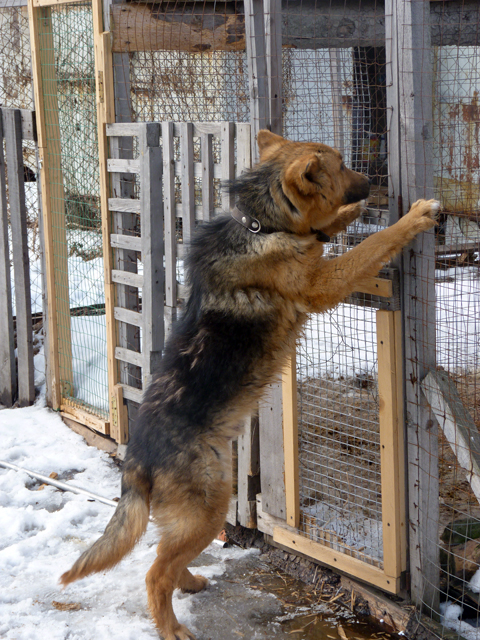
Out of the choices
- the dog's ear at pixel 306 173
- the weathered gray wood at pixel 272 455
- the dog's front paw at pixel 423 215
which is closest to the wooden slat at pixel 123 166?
the dog's ear at pixel 306 173

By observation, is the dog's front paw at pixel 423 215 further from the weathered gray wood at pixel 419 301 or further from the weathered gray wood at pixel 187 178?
the weathered gray wood at pixel 187 178

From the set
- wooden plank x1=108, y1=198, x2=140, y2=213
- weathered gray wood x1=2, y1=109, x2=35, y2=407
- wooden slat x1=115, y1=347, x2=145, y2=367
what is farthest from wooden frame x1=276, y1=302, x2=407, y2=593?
weathered gray wood x1=2, y1=109, x2=35, y2=407

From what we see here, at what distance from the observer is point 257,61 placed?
391cm

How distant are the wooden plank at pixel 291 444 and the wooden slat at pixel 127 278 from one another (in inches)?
72.0

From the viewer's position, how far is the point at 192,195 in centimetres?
482

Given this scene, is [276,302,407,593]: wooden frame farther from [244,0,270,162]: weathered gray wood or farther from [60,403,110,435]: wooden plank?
[60,403,110,435]: wooden plank

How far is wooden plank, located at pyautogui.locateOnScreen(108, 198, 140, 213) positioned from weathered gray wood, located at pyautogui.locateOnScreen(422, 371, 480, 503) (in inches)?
122

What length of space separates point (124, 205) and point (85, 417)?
86.3 inches

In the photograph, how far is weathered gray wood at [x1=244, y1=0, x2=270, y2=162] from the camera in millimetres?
3867

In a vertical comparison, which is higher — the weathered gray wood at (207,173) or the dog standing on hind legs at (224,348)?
the weathered gray wood at (207,173)

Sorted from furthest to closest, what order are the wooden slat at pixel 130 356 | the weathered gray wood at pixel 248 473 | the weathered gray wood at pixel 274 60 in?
the wooden slat at pixel 130 356
the weathered gray wood at pixel 248 473
the weathered gray wood at pixel 274 60

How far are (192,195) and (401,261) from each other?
1.97 meters

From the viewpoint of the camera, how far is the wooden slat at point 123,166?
5301 mm

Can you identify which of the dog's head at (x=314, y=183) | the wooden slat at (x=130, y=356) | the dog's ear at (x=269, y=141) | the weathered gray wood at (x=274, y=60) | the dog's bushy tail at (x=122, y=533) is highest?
the weathered gray wood at (x=274, y=60)
